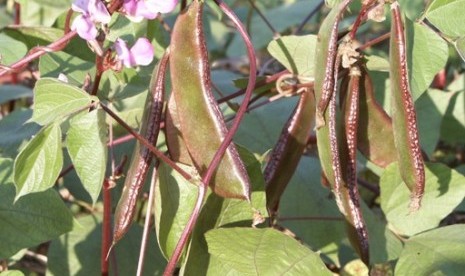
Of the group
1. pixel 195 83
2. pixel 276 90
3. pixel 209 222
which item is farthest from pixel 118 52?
pixel 276 90

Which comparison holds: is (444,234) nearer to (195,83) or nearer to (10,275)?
(195,83)

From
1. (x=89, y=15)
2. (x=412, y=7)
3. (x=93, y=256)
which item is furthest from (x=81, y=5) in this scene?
(x=412, y=7)

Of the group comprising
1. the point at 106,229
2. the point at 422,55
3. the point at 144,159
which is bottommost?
the point at 106,229

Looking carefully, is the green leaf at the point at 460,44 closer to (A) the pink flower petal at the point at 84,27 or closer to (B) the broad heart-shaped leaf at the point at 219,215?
(B) the broad heart-shaped leaf at the point at 219,215

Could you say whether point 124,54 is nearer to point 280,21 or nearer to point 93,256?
point 93,256

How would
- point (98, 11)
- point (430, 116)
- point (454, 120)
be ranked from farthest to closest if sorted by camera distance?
point (454, 120) → point (430, 116) → point (98, 11)

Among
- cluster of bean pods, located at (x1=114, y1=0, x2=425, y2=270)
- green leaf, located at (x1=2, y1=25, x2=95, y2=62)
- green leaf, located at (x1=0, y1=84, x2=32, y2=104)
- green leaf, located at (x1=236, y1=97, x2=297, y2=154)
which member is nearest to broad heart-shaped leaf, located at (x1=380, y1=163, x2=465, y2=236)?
cluster of bean pods, located at (x1=114, y1=0, x2=425, y2=270)

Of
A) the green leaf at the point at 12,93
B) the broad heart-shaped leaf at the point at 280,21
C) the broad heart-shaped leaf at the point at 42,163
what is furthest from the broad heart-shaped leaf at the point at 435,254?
the broad heart-shaped leaf at the point at 280,21
